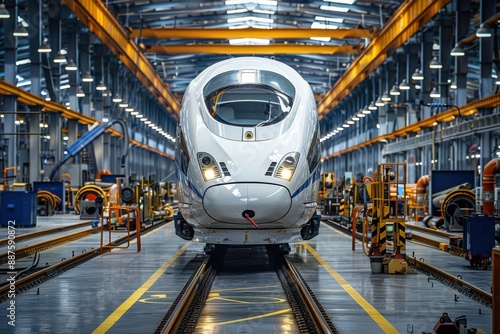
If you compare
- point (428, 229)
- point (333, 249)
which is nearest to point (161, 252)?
point (333, 249)

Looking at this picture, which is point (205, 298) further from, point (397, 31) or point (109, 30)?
point (109, 30)

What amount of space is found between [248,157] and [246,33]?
26845 millimetres

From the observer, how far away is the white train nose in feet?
44.5

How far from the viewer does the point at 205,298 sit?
11562 millimetres

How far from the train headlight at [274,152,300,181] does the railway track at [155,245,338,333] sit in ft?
5.16

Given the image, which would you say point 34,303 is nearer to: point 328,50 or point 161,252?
point 161,252

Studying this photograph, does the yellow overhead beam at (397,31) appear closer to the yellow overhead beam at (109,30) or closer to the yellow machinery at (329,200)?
the yellow machinery at (329,200)

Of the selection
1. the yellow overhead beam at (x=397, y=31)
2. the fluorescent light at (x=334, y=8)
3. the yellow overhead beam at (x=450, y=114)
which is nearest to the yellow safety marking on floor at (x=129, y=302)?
the yellow overhead beam at (x=450, y=114)

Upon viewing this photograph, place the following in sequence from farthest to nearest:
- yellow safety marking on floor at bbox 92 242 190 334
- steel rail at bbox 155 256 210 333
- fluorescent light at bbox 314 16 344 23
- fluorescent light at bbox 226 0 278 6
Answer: fluorescent light at bbox 314 16 344 23 < fluorescent light at bbox 226 0 278 6 < yellow safety marking on floor at bbox 92 242 190 334 < steel rail at bbox 155 256 210 333

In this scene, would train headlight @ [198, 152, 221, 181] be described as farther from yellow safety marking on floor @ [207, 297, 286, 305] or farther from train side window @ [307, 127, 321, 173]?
yellow safety marking on floor @ [207, 297, 286, 305]

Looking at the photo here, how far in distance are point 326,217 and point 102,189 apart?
361 inches

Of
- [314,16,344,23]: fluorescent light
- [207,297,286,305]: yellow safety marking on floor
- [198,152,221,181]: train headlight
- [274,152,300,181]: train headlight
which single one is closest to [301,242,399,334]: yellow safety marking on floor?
[207,297,286,305]: yellow safety marking on floor

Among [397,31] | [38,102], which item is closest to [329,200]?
[397,31]

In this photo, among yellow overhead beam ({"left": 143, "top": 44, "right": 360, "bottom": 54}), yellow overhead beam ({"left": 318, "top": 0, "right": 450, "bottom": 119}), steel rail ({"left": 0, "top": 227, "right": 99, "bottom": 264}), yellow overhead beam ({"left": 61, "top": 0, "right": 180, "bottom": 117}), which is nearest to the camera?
steel rail ({"left": 0, "top": 227, "right": 99, "bottom": 264})
